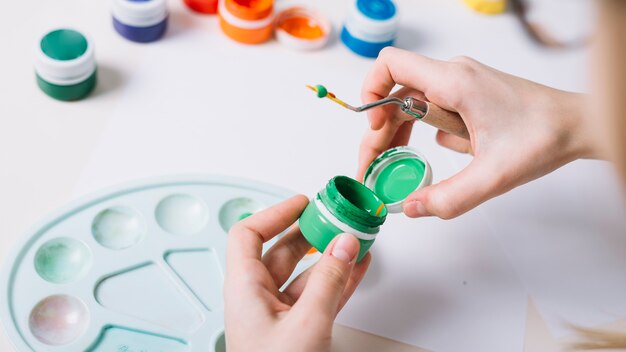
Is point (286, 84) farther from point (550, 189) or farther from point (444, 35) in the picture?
point (550, 189)

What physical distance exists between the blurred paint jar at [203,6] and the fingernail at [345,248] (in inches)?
25.2

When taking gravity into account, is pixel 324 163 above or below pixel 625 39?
below

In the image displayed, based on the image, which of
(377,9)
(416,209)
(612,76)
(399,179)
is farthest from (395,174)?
(612,76)

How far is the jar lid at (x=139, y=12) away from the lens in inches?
47.2

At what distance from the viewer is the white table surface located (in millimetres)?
1049

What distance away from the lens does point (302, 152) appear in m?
1.18

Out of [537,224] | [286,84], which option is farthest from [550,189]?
[286,84]

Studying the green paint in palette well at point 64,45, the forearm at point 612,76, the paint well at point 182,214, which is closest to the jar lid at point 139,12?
the green paint in palette well at point 64,45

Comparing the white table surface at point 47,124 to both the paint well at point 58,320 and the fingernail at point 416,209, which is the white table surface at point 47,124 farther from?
the fingernail at point 416,209

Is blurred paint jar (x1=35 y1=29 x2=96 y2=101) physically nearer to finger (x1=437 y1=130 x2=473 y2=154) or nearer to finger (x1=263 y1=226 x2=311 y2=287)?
finger (x1=263 y1=226 x2=311 y2=287)

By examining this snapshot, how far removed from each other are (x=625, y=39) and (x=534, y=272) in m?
0.64

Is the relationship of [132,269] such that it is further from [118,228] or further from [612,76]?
[612,76]

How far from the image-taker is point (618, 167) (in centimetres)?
64

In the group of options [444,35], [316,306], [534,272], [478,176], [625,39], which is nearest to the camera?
[625,39]
